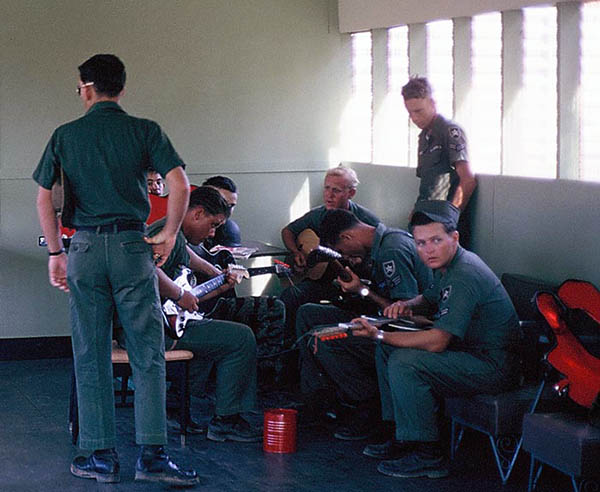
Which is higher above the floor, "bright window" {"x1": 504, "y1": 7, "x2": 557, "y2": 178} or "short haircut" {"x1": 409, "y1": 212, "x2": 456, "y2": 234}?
"bright window" {"x1": 504, "y1": 7, "x2": 557, "y2": 178}

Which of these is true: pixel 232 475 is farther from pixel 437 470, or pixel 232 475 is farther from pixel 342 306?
pixel 342 306

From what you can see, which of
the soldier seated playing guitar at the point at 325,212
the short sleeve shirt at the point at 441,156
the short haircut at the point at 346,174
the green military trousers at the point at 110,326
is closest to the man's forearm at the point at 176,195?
the green military trousers at the point at 110,326

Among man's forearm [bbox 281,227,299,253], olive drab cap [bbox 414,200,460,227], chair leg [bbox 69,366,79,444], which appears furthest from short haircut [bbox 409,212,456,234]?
man's forearm [bbox 281,227,299,253]

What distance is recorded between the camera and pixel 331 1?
7723mm

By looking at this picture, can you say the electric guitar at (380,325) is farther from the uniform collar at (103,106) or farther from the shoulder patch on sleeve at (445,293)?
the uniform collar at (103,106)

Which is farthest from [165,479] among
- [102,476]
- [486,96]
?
[486,96]

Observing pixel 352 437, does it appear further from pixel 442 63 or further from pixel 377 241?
pixel 442 63

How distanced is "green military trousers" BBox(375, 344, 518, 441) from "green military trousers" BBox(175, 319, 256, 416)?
81 cm

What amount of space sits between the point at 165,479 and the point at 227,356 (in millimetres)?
808

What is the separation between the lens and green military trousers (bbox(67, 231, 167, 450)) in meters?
4.18

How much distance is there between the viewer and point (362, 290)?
199 inches

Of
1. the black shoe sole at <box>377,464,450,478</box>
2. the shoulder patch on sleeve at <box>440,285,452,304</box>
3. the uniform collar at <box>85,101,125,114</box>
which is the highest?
the uniform collar at <box>85,101,125,114</box>

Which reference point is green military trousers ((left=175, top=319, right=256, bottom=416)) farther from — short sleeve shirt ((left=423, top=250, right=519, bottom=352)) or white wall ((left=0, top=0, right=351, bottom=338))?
white wall ((left=0, top=0, right=351, bottom=338))

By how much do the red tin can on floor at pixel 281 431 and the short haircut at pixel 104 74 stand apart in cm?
159
